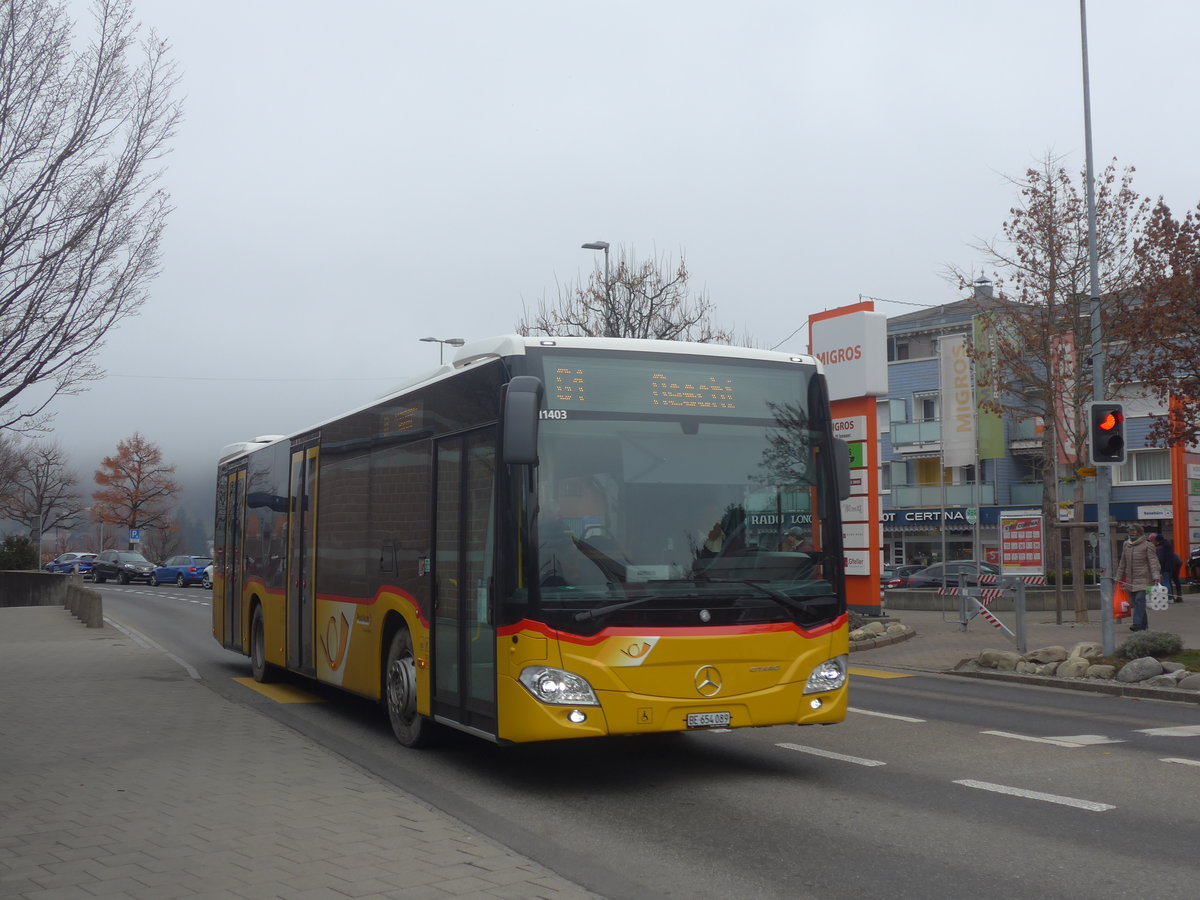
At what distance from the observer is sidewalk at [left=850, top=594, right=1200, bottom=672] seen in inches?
743

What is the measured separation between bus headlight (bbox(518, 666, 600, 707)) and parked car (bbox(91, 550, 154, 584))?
57.8 metres

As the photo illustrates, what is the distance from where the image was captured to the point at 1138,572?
68.3ft

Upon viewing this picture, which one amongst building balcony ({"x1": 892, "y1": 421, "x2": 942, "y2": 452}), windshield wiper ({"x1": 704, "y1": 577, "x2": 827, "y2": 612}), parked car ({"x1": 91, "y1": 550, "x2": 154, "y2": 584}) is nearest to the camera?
windshield wiper ({"x1": 704, "y1": 577, "x2": 827, "y2": 612})

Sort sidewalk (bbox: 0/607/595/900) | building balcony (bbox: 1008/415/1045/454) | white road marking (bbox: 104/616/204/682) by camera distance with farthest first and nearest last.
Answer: building balcony (bbox: 1008/415/1045/454) < white road marking (bbox: 104/616/204/682) < sidewalk (bbox: 0/607/595/900)

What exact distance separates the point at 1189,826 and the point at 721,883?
283cm

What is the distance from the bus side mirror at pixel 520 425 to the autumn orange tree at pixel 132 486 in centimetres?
8229

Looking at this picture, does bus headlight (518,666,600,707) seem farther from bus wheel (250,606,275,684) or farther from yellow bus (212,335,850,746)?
bus wheel (250,606,275,684)

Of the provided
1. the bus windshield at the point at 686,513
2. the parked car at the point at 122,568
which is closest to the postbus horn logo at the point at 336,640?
the bus windshield at the point at 686,513

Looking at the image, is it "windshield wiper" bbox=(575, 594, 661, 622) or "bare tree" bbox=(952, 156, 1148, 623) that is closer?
"windshield wiper" bbox=(575, 594, 661, 622)

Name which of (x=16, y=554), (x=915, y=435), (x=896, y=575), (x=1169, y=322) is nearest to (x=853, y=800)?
(x=1169, y=322)

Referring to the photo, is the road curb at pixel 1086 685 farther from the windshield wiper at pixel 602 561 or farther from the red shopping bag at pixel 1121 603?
the windshield wiper at pixel 602 561

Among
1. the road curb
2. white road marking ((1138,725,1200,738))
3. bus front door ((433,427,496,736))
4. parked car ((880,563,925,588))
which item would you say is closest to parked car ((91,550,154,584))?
parked car ((880,563,925,588))

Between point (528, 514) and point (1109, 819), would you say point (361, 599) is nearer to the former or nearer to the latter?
point (528, 514)

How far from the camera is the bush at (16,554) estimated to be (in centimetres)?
5112
